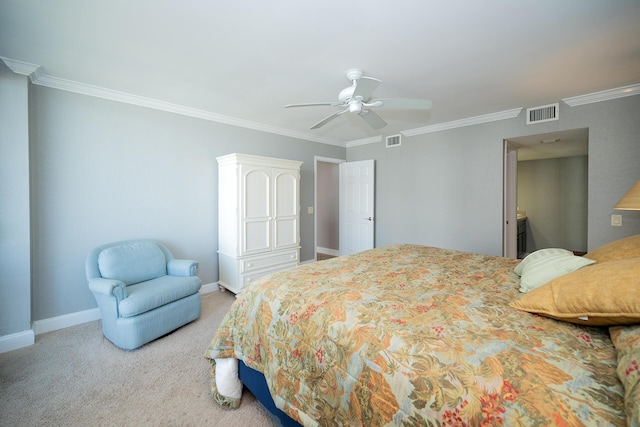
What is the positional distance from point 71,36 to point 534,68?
380 centimetres

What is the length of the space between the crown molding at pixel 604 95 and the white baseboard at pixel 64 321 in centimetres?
582

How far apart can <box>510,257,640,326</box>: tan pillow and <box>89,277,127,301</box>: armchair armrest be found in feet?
9.33

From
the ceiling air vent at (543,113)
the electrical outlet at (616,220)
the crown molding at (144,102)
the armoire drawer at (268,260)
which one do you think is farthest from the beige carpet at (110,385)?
the ceiling air vent at (543,113)

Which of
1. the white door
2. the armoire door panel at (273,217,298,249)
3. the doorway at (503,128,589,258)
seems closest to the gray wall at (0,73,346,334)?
the armoire door panel at (273,217,298,249)

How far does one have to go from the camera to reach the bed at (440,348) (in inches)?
30.8

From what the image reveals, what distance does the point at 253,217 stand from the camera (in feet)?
11.8

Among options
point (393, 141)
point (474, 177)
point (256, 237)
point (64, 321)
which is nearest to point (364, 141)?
point (393, 141)

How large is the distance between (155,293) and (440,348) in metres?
2.41

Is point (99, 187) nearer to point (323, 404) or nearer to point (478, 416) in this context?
point (323, 404)

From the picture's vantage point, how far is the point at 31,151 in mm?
2555

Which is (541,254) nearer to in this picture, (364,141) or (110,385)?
(110,385)

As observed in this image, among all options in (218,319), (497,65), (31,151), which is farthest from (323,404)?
(31,151)

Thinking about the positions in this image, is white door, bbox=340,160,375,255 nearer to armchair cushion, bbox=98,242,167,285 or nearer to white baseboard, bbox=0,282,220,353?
armchair cushion, bbox=98,242,167,285

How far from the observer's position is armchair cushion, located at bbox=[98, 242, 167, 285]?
2578mm
